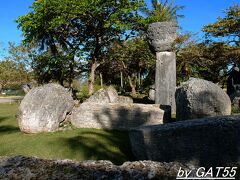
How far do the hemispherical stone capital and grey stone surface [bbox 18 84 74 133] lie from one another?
5304 millimetres

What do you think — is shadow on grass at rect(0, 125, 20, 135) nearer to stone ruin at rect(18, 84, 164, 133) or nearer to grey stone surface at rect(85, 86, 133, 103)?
stone ruin at rect(18, 84, 164, 133)

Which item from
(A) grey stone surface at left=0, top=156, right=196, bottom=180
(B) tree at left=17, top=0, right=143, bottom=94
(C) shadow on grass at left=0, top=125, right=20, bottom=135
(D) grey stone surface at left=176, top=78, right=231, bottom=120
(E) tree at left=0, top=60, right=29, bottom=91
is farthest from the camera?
(E) tree at left=0, top=60, right=29, bottom=91

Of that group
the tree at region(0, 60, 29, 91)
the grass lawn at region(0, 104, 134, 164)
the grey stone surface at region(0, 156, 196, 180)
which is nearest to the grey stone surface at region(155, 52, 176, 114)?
the grass lawn at region(0, 104, 134, 164)

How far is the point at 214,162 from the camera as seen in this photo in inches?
224

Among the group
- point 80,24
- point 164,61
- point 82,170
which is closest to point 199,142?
point 82,170

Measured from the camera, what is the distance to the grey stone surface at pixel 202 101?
8.73 m

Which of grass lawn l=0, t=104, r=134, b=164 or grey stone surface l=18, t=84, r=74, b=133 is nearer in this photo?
grass lawn l=0, t=104, r=134, b=164

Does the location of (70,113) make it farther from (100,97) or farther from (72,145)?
(100,97)

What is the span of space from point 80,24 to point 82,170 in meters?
19.6

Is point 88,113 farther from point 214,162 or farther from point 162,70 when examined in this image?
point 214,162

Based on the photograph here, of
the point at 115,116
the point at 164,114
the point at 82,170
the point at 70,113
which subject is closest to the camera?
the point at 82,170

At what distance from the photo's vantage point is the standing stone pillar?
13.9m

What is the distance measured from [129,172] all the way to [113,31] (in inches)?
747

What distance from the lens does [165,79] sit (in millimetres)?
14008
